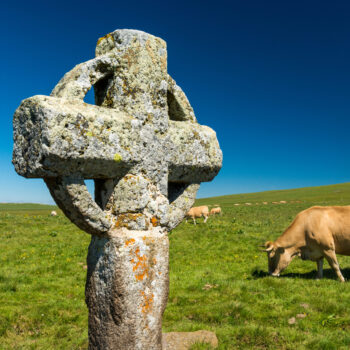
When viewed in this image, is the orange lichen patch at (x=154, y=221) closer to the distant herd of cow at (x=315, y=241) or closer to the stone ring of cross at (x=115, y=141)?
the stone ring of cross at (x=115, y=141)

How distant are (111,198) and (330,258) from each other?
10.1 meters

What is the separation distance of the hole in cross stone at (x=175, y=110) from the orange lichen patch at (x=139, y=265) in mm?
2138

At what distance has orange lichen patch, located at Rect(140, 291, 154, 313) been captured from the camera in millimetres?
3857

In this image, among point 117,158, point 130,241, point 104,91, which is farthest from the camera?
point 104,91

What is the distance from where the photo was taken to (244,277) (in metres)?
11.4

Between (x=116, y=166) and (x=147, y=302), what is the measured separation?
5.57ft

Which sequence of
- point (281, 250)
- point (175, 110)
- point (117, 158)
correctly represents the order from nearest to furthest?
point (117, 158) → point (175, 110) → point (281, 250)

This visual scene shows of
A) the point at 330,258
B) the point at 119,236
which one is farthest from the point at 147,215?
the point at 330,258

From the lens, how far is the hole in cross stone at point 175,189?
16.0ft

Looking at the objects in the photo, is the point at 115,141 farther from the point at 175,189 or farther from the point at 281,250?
the point at 281,250

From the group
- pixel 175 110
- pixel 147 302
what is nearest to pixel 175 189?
pixel 175 110

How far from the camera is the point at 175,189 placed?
4.98 m

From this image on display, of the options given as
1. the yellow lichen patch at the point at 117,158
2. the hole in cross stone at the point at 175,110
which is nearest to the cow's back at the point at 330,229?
the hole in cross stone at the point at 175,110

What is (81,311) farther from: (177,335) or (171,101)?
(171,101)
